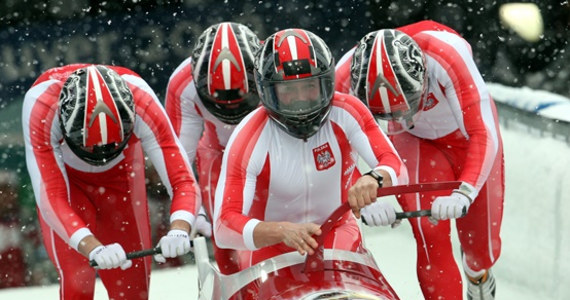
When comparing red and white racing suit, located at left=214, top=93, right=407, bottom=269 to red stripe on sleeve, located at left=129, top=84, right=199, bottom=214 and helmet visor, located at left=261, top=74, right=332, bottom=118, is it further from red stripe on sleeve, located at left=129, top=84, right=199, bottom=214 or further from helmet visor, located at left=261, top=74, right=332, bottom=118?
red stripe on sleeve, located at left=129, top=84, right=199, bottom=214

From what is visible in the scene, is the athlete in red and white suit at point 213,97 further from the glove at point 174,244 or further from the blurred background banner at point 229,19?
the blurred background banner at point 229,19

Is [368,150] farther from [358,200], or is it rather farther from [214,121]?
[214,121]

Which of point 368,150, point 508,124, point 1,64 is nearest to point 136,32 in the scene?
point 1,64

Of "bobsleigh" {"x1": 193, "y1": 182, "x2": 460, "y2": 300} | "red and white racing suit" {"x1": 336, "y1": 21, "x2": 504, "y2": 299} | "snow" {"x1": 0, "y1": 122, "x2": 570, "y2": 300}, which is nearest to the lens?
"bobsleigh" {"x1": 193, "y1": 182, "x2": 460, "y2": 300}

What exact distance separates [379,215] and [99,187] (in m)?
1.39

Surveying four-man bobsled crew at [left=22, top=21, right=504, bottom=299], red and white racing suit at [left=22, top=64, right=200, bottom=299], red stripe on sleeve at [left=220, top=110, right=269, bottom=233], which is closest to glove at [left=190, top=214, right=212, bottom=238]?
four-man bobsled crew at [left=22, top=21, right=504, bottom=299]

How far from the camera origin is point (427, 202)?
4309 mm

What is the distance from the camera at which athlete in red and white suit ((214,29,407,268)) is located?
3.37 meters

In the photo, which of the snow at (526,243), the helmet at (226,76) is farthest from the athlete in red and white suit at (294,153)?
the snow at (526,243)

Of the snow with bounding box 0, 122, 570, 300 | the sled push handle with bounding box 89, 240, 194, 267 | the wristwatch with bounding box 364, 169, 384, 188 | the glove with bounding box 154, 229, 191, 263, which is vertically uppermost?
the wristwatch with bounding box 364, 169, 384, 188

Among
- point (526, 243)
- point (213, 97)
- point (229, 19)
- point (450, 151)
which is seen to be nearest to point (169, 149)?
point (213, 97)

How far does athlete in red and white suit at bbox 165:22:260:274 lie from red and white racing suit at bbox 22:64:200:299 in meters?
0.30

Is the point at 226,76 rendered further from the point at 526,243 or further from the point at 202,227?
the point at 526,243

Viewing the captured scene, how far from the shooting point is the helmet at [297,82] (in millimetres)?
3365
